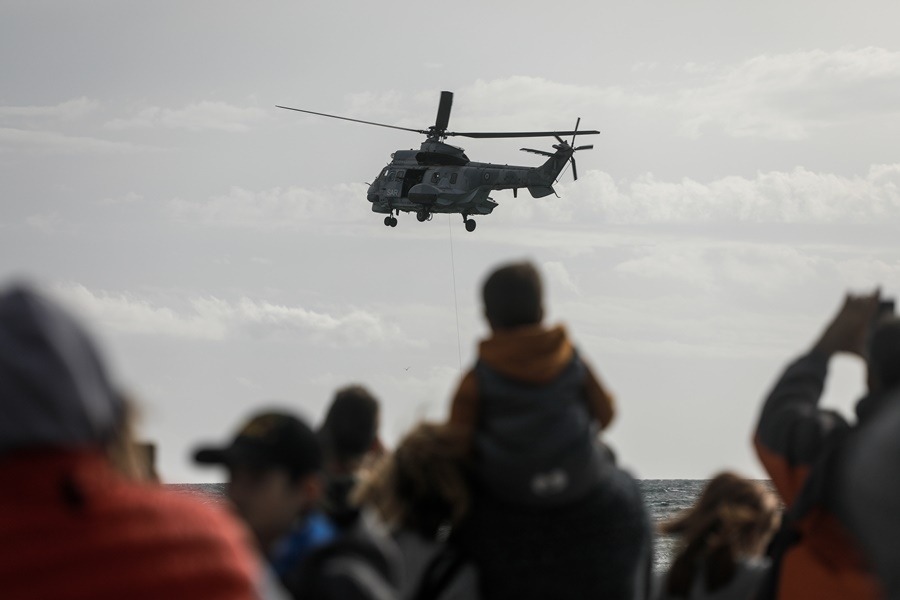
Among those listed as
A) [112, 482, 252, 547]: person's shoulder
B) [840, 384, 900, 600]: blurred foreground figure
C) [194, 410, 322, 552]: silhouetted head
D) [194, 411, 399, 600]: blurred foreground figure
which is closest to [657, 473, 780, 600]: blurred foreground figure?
[194, 411, 399, 600]: blurred foreground figure

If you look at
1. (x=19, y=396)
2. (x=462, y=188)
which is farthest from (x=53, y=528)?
(x=462, y=188)

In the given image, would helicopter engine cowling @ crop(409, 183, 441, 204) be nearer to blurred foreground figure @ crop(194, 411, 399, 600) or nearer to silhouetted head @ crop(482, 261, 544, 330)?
silhouetted head @ crop(482, 261, 544, 330)

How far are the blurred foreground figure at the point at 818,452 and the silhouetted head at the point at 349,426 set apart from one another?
1.39m

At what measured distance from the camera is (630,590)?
4320mm

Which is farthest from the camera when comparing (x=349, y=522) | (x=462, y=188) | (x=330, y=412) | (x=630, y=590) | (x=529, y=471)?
(x=462, y=188)

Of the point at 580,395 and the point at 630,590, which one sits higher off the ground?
the point at 580,395

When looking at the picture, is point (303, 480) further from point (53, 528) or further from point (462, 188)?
point (462, 188)

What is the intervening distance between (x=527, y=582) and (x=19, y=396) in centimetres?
242

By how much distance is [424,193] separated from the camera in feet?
135

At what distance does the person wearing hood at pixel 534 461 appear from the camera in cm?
405

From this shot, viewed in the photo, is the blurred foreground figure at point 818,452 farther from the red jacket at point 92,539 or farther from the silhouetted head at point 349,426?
the red jacket at point 92,539

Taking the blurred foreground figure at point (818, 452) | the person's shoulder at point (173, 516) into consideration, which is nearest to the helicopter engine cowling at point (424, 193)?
the blurred foreground figure at point (818, 452)

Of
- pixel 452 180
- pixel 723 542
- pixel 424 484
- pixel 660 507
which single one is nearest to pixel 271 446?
pixel 424 484

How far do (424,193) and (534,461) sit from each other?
3723 centimetres
